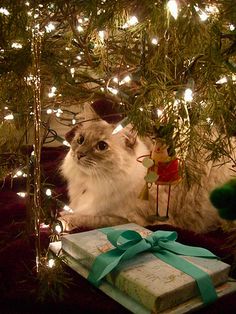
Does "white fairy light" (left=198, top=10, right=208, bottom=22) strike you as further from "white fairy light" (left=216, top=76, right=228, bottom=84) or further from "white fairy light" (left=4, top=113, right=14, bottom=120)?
"white fairy light" (left=4, top=113, right=14, bottom=120)

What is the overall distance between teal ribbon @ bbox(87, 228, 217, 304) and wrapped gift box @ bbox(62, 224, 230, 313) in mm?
13

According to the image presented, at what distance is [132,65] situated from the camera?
1.08m

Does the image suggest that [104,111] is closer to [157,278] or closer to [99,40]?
[99,40]

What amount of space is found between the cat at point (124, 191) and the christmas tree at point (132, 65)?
16cm

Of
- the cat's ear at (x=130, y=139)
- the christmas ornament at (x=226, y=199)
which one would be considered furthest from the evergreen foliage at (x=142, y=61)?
the christmas ornament at (x=226, y=199)

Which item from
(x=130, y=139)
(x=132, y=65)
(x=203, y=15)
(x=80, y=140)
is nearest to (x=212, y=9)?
(x=203, y=15)

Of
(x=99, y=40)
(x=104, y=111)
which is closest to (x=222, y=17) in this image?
(x=99, y=40)

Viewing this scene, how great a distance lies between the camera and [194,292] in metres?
0.72

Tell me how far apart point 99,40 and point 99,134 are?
34cm

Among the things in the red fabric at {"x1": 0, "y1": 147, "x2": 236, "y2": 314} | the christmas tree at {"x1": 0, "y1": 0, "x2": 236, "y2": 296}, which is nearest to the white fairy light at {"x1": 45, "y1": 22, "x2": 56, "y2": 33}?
the christmas tree at {"x1": 0, "y1": 0, "x2": 236, "y2": 296}

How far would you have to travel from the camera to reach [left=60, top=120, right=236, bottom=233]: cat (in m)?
1.15

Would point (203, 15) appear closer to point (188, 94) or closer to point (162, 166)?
point (188, 94)

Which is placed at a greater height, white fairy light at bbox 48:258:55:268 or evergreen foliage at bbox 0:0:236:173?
evergreen foliage at bbox 0:0:236:173

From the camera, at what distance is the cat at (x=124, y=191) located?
1.15 metres
